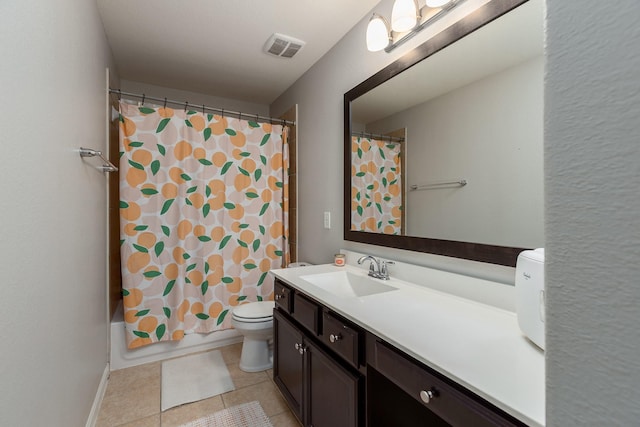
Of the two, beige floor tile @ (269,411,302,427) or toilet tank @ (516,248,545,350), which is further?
beige floor tile @ (269,411,302,427)

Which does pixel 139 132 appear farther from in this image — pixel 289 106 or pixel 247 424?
pixel 247 424

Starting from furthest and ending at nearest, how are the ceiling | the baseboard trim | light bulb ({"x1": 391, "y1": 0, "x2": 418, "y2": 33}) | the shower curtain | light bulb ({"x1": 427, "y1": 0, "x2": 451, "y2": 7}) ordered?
the shower curtain → the ceiling → the baseboard trim → light bulb ({"x1": 391, "y1": 0, "x2": 418, "y2": 33}) → light bulb ({"x1": 427, "y1": 0, "x2": 451, "y2": 7})

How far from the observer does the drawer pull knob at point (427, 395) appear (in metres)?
0.79

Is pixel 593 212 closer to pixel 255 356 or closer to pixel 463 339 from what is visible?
pixel 463 339

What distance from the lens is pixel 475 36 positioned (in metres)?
1.27

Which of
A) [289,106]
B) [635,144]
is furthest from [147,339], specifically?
[635,144]

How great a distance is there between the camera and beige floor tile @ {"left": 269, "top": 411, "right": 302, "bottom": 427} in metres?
1.64

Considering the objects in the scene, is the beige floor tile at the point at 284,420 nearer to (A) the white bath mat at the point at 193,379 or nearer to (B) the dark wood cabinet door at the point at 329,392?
(B) the dark wood cabinet door at the point at 329,392

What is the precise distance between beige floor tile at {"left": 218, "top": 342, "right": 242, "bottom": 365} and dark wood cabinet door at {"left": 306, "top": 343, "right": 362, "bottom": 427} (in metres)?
1.11

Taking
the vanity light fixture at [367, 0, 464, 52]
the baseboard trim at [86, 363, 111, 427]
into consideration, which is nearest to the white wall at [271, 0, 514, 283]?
the vanity light fixture at [367, 0, 464, 52]

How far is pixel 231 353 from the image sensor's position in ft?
8.09

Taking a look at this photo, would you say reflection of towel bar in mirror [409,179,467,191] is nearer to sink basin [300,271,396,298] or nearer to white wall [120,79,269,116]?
sink basin [300,271,396,298]

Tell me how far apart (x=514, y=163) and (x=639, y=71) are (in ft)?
3.22

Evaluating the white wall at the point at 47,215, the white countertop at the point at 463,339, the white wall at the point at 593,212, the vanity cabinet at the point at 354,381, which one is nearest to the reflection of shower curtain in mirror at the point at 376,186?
the white countertop at the point at 463,339
